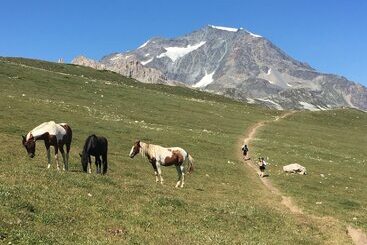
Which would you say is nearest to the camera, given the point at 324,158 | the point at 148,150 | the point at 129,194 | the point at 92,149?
the point at 129,194

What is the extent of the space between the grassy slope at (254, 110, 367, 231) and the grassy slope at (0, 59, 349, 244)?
12.6 feet

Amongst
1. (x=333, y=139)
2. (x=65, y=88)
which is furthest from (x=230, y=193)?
(x=65, y=88)

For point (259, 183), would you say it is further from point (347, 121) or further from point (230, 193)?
point (347, 121)

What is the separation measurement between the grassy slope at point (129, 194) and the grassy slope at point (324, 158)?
3.84 m

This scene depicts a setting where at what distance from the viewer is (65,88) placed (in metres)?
100

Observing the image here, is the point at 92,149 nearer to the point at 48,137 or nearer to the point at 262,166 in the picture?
the point at 48,137

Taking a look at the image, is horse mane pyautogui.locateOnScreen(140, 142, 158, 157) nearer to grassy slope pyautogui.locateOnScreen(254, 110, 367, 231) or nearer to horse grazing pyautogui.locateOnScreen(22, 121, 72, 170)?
horse grazing pyautogui.locateOnScreen(22, 121, 72, 170)

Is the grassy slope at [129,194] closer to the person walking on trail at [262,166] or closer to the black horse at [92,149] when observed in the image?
the person walking on trail at [262,166]

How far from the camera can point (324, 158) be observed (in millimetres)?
70875

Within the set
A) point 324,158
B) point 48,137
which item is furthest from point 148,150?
point 324,158

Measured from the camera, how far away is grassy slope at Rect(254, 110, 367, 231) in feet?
126

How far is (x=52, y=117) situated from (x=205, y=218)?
44665mm

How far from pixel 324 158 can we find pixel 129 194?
50.2 meters

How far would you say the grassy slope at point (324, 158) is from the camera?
3855 centimetres
